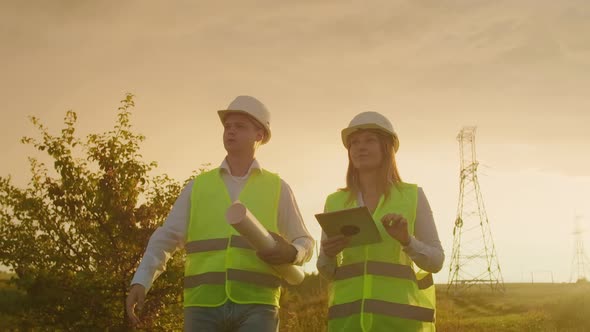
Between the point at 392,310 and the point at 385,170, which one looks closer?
the point at 392,310

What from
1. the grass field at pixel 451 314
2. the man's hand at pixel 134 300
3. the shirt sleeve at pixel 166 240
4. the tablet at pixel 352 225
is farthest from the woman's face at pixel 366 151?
the grass field at pixel 451 314

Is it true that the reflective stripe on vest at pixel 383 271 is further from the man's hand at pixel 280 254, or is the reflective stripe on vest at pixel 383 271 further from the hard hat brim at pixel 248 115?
the hard hat brim at pixel 248 115

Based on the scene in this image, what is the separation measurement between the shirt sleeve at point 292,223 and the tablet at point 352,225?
0.35m

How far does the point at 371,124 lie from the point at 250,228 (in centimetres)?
149

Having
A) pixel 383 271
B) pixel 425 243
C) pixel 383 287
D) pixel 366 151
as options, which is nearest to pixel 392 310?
pixel 383 287

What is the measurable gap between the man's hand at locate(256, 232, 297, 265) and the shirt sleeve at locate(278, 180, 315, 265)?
211 mm

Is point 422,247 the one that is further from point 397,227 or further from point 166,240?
point 166,240

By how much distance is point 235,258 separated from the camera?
5004mm

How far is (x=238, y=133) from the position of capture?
5.52m

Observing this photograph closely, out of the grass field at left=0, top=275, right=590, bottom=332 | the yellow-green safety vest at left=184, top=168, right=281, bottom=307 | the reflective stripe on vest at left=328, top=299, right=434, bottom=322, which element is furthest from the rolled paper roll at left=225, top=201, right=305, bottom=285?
the grass field at left=0, top=275, right=590, bottom=332

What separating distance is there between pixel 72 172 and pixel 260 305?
6.14 meters

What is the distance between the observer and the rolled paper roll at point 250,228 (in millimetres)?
4531

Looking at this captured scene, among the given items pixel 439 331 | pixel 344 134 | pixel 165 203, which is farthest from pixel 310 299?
pixel 344 134

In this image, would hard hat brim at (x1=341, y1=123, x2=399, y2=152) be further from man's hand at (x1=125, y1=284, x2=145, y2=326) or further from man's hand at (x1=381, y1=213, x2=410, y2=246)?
man's hand at (x1=125, y1=284, x2=145, y2=326)
